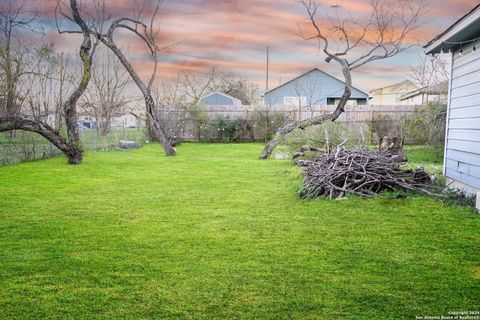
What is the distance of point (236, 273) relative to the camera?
3160 mm

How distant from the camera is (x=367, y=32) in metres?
13.9

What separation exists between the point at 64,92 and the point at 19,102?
6.12 ft

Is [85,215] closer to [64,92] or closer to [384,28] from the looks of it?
[64,92]

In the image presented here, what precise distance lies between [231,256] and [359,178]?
3.47 metres

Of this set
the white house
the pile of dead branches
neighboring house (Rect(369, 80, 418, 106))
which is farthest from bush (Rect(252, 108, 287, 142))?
neighboring house (Rect(369, 80, 418, 106))

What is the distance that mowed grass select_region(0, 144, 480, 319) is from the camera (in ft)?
8.61

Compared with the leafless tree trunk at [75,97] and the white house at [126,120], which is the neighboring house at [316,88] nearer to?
the white house at [126,120]

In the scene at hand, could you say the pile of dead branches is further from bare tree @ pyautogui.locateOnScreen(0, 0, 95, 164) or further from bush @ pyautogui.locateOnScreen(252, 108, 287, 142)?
bush @ pyautogui.locateOnScreen(252, 108, 287, 142)

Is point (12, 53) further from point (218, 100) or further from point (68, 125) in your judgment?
point (218, 100)

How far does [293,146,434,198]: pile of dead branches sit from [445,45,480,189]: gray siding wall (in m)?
0.60

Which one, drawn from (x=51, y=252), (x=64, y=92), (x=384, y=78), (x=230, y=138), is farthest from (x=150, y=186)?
(x=384, y=78)

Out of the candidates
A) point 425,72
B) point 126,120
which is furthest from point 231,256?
point 425,72

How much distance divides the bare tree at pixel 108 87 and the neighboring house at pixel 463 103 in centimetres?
1581

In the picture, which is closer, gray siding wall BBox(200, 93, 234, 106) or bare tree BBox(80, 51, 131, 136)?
bare tree BBox(80, 51, 131, 136)
